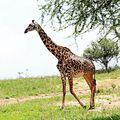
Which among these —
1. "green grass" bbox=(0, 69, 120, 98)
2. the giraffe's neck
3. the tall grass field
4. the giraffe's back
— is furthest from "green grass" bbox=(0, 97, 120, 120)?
"green grass" bbox=(0, 69, 120, 98)

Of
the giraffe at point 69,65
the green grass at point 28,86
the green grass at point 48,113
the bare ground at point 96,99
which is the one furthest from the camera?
the green grass at point 28,86

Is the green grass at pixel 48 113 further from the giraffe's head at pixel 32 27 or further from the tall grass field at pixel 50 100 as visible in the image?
the giraffe's head at pixel 32 27

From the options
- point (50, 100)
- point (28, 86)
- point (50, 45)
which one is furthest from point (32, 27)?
point (28, 86)

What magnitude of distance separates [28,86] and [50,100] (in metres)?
7.77

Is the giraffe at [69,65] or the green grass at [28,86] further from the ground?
the giraffe at [69,65]

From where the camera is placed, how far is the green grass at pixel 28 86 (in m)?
27.5

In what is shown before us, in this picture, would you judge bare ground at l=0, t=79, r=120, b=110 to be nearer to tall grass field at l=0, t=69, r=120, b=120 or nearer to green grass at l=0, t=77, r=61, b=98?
tall grass field at l=0, t=69, r=120, b=120

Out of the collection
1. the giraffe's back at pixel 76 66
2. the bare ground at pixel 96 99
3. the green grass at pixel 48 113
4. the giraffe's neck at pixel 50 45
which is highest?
the giraffe's neck at pixel 50 45

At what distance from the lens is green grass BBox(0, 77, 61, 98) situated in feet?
90.2

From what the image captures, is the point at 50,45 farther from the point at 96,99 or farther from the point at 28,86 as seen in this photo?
the point at 28,86

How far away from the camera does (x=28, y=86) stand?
2945cm

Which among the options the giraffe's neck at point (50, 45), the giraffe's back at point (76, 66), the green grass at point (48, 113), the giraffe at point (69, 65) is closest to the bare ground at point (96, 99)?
the giraffe at point (69, 65)

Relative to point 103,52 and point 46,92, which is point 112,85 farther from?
point 103,52

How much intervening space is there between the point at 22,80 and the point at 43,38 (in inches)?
481
